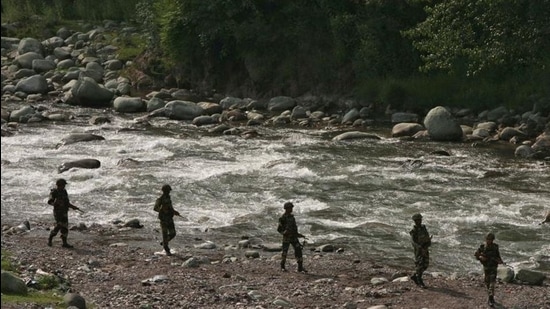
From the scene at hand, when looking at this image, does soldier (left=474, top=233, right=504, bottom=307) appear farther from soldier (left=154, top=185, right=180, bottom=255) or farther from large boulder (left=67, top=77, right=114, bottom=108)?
large boulder (left=67, top=77, right=114, bottom=108)

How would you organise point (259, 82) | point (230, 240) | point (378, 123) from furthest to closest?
point (259, 82) → point (378, 123) → point (230, 240)

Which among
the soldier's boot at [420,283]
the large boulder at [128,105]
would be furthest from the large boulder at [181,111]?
the soldier's boot at [420,283]

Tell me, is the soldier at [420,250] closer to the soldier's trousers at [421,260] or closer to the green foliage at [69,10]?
the soldier's trousers at [421,260]

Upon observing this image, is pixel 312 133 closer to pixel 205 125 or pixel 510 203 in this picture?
pixel 205 125

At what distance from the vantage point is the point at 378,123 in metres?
41.1

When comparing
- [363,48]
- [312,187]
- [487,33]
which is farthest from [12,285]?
[363,48]

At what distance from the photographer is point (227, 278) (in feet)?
58.8

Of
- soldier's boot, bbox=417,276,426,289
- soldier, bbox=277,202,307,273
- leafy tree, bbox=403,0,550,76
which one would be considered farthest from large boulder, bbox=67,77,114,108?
soldier's boot, bbox=417,276,426,289

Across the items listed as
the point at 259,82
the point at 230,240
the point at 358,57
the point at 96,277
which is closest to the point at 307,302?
the point at 96,277

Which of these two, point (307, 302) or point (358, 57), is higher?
point (358, 57)

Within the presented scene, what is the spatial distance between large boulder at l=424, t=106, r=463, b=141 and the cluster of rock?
42 mm

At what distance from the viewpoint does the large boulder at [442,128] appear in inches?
1416

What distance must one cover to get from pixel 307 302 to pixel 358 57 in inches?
1194

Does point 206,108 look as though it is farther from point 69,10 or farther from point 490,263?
point 69,10
